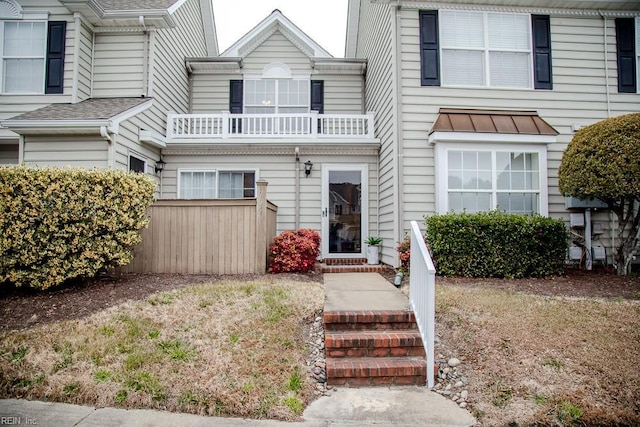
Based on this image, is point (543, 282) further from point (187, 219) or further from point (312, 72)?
point (312, 72)

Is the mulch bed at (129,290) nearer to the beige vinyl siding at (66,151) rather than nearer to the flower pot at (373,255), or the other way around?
the flower pot at (373,255)

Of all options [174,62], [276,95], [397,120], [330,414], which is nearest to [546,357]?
[330,414]

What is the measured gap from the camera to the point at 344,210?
9.61 metres

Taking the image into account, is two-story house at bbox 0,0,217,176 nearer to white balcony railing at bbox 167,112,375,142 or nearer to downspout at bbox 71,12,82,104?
downspout at bbox 71,12,82,104

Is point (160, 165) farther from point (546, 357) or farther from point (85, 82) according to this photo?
point (546, 357)

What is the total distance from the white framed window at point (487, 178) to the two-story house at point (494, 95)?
0.07ft

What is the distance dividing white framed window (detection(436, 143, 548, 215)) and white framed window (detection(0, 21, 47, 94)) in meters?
9.51

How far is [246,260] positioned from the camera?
22.9 ft

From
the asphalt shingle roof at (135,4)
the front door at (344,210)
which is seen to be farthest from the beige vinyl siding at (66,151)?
the front door at (344,210)

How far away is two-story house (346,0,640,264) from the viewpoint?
24.7ft

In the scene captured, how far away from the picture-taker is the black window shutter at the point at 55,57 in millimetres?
8352

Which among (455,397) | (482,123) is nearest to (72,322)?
(455,397)

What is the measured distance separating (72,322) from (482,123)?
7.83m

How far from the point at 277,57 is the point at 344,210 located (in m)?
5.44
